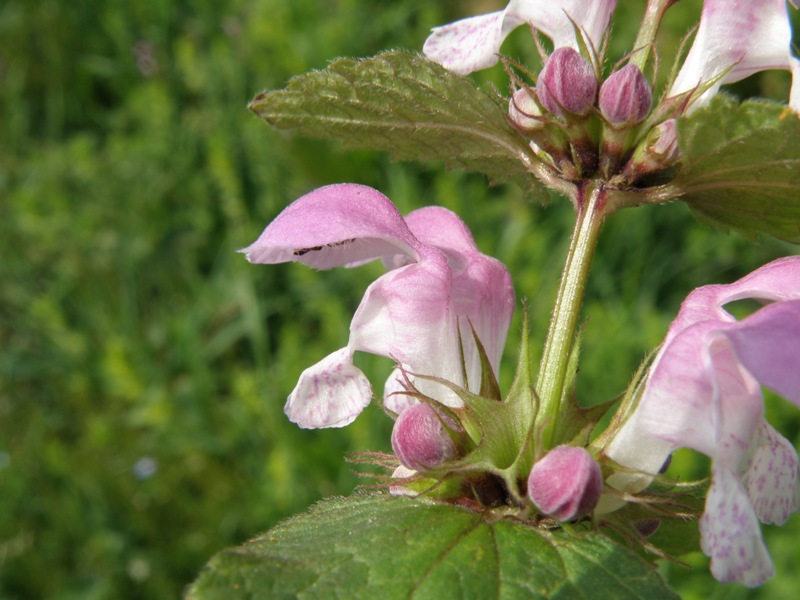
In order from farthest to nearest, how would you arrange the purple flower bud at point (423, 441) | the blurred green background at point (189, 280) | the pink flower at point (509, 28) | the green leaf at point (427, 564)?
the blurred green background at point (189, 280)
the pink flower at point (509, 28)
the purple flower bud at point (423, 441)
the green leaf at point (427, 564)

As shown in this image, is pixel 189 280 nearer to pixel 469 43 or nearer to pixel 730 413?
pixel 469 43

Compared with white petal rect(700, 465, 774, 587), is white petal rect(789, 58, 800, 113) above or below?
above

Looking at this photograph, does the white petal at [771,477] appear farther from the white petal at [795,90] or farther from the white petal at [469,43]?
the white petal at [469,43]

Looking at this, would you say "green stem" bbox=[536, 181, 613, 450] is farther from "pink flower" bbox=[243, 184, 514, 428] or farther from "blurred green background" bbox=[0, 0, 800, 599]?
"blurred green background" bbox=[0, 0, 800, 599]

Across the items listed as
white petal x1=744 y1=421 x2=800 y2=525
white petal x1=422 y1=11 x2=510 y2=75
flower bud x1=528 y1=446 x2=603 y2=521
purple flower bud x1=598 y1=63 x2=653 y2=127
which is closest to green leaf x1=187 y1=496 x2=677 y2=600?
flower bud x1=528 y1=446 x2=603 y2=521

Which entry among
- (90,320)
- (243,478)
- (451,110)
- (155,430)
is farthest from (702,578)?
(90,320)

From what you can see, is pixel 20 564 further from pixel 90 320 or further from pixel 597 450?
pixel 597 450

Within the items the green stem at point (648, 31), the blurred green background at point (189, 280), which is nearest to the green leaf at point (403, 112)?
the green stem at point (648, 31)
